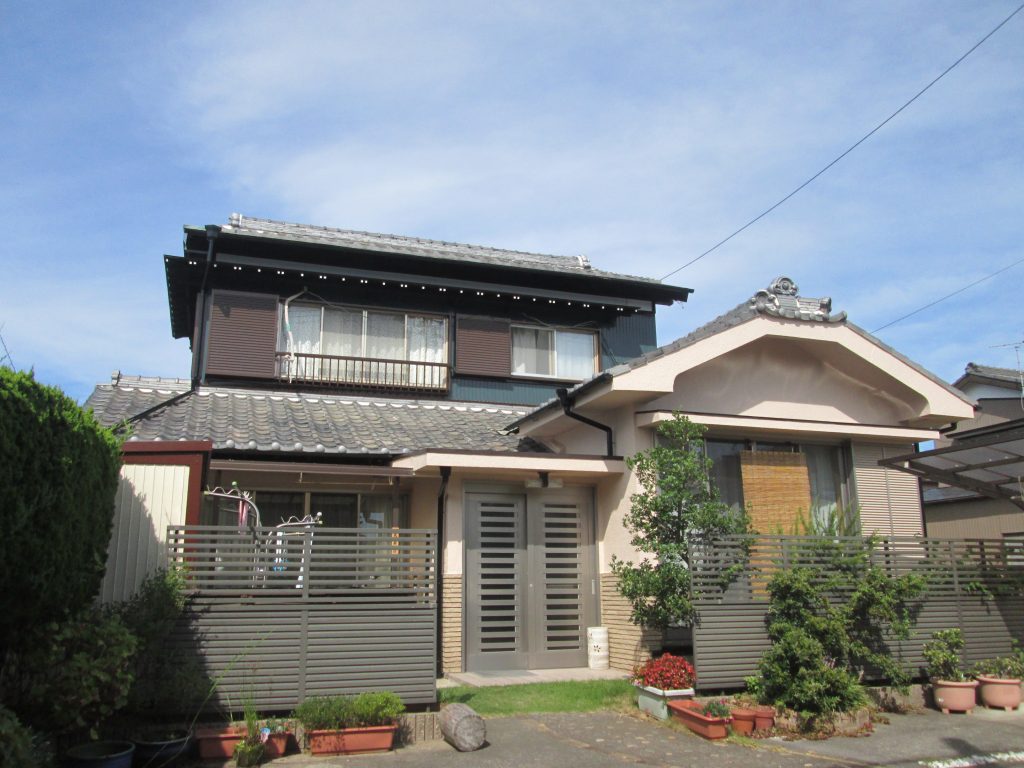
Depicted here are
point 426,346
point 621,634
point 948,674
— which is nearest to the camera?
point 948,674

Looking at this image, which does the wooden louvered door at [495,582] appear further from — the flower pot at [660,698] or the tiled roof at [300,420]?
the flower pot at [660,698]

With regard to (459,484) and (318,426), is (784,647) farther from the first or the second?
(318,426)

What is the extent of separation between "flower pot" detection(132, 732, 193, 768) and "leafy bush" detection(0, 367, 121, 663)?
128cm

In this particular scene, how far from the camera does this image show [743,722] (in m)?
8.73

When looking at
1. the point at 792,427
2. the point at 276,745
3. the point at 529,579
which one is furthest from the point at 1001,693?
the point at 276,745

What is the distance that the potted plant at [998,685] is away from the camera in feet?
32.7

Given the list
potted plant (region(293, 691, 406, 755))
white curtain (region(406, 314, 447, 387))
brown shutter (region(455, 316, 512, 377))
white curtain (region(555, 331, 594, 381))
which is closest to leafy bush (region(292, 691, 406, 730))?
potted plant (region(293, 691, 406, 755))

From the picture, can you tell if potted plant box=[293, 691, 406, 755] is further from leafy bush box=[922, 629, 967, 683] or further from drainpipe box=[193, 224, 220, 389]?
drainpipe box=[193, 224, 220, 389]

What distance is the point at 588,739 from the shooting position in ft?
27.5

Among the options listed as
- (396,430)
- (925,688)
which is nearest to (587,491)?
(396,430)

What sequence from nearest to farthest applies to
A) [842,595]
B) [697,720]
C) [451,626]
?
1. [697,720]
2. [842,595]
3. [451,626]

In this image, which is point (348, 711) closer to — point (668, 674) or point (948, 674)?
point (668, 674)

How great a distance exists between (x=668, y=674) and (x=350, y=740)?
357 centimetres

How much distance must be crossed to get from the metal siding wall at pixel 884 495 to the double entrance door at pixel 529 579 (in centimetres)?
411
